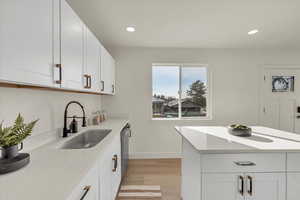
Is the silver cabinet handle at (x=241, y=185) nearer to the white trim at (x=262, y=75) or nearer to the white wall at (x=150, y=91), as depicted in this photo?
the white wall at (x=150, y=91)

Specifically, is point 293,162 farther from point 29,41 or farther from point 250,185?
point 29,41

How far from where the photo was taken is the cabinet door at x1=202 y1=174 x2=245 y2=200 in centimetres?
125

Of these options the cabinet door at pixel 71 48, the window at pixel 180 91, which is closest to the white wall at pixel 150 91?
the window at pixel 180 91

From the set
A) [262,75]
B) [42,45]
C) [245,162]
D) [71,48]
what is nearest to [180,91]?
[262,75]

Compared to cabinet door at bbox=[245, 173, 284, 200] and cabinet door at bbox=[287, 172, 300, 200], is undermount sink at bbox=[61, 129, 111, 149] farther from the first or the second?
cabinet door at bbox=[287, 172, 300, 200]

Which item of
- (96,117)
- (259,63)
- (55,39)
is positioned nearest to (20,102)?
(55,39)

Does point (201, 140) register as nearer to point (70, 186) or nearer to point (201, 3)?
point (70, 186)

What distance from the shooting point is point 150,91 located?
3.45 meters

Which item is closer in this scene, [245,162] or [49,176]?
[49,176]

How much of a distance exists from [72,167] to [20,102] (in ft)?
2.40

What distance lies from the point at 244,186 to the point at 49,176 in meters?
1.37

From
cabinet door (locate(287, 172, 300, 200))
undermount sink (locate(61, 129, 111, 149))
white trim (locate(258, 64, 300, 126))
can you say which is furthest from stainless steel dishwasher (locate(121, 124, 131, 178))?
white trim (locate(258, 64, 300, 126))

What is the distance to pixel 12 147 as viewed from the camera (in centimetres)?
93

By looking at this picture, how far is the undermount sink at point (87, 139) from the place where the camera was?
1788 millimetres
